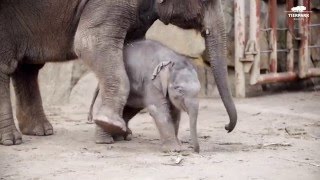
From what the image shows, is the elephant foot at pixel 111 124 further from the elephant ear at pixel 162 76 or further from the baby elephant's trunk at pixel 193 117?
the baby elephant's trunk at pixel 193 117

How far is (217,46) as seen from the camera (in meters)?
5.01

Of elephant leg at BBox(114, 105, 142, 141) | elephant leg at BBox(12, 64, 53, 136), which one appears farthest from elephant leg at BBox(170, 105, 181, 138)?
elephant leg at BBox(12, 64, 53, 136)

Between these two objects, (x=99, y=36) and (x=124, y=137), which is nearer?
(x=99, y=36)

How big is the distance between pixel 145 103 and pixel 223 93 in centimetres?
58

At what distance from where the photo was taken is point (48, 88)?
8195 millimetres

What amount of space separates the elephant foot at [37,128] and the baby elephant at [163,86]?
0.96m

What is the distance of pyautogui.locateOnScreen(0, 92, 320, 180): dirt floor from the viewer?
4.04m

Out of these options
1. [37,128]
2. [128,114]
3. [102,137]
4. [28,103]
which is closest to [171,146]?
[102,137]

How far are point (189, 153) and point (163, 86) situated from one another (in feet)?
1.77

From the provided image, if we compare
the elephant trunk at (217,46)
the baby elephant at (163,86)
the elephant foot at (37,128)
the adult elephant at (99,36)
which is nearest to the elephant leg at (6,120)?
the adult elephant at (99,36)

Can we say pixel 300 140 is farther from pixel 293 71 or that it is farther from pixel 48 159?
pixel 293 71

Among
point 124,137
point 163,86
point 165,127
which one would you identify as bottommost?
point 124,137

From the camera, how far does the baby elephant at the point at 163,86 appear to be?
4.72m

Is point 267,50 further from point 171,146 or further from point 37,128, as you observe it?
point 171,146
